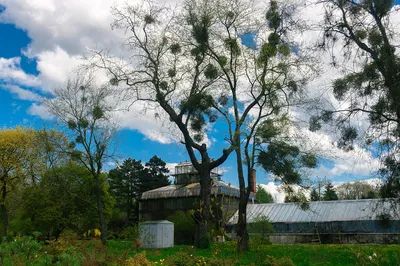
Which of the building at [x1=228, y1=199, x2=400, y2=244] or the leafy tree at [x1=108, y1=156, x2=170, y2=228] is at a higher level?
the leafy tree at [x1=108, y1=156, x2=170, y2=228]

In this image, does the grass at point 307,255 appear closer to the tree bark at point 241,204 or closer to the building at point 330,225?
the tree bark at point 241,204

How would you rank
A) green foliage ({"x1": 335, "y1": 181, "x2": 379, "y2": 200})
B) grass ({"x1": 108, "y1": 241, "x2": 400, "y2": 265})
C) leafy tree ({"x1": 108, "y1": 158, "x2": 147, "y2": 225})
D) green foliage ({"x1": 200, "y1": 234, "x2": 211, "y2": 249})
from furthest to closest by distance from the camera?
leafy tree ({"x1": 108, "y1": 158, "x2": 147, "y2": 225})
green foliage ({"x1": 335, "y1": 181, "x2": 379, "y2": 200})
green foliage ({"x1": 200, "y1": 234, "x2": 211, "y2": 249})
grass ({"x1": 108, "y1": 241, "x2": 400, "y2": 265})

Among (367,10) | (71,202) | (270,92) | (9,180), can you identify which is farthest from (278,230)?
(367,10)

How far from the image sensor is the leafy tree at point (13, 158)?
33.8m

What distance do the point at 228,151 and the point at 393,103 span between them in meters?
10.7

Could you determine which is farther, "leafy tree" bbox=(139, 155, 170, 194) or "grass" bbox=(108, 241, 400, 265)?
"leafy tree" bbox=(139, 155, 170, 194)

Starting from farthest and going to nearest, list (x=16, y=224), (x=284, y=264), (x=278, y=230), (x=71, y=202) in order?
(x=278, y=230), (x=16, y=224), (x=71, y=202), (x=284, y=264)

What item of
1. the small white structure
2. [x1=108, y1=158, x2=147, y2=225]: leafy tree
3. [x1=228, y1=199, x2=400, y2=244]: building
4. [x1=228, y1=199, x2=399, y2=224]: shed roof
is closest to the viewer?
the small white structure

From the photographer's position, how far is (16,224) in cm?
3544

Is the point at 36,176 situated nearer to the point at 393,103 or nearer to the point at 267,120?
the point at 267,120

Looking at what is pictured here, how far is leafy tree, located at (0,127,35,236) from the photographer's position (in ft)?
111

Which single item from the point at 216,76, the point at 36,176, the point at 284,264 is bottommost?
the point at 284,264

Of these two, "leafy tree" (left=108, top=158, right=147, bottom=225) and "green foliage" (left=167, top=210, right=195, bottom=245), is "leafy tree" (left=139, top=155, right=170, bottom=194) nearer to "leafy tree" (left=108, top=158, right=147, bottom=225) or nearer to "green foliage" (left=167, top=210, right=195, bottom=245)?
"leafy tree" (left=108, top=158, right=147, bottom=225)

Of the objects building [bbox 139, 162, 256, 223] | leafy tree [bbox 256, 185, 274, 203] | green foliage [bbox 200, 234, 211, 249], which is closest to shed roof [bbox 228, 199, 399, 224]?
building [bbox 139, 162, 256, 223]
